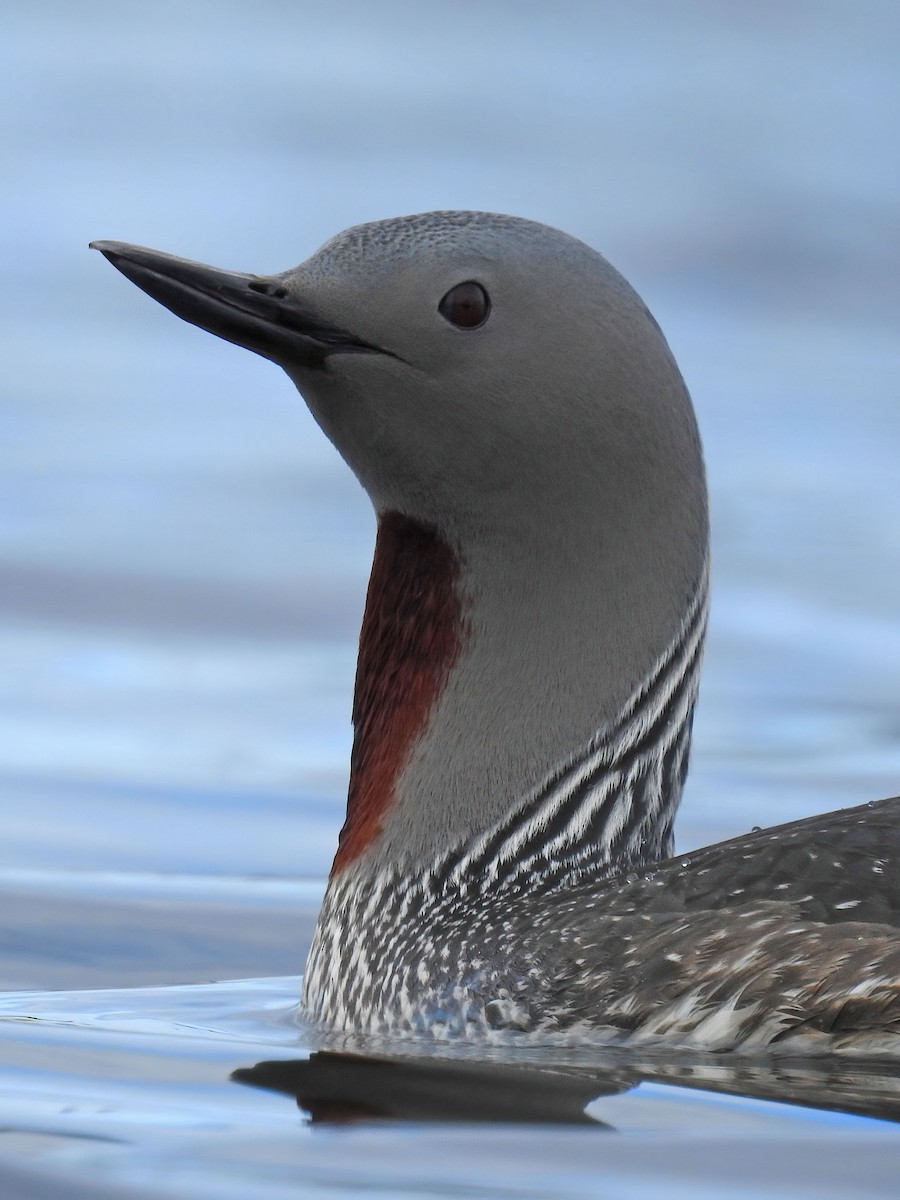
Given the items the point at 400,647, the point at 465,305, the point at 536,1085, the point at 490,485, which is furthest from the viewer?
the point at 400,647

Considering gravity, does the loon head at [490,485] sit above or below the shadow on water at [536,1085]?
above

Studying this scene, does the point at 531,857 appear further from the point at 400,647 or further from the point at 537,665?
the point at 400,647

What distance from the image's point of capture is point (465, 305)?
5.31 meters

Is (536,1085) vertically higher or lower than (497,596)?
lower

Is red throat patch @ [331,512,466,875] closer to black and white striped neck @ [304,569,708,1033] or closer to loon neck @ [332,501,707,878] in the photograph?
loon neck @ [332,501,707,878]

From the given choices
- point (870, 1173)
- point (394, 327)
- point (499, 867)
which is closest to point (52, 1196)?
point (870, 1173)

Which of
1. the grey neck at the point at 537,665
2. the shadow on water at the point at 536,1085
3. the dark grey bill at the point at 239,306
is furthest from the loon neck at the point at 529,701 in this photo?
the shadow on water at the point at 536,1085

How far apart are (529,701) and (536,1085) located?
1158mm

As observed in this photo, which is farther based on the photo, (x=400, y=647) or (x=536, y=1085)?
(x=400, y=647)

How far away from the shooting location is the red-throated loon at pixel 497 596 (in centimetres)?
525

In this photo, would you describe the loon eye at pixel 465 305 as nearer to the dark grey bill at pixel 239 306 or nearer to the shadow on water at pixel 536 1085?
the dark grey bill at pixel 239 306

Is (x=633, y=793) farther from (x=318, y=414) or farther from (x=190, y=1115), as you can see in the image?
(x=190, y=1115)

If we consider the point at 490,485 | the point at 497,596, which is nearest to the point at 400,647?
the point at 497,596

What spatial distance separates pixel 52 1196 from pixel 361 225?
7.82 ft
